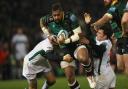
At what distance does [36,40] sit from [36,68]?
11562mm

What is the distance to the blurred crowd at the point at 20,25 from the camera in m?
25.1

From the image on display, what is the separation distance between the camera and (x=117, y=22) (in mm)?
14555

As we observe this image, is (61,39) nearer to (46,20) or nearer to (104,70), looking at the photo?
(46,20)

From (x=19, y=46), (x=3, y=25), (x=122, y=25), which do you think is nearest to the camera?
(x=122, y=25)

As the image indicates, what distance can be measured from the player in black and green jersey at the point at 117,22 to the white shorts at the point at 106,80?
30cm

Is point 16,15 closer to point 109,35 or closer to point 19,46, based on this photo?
point 19,46

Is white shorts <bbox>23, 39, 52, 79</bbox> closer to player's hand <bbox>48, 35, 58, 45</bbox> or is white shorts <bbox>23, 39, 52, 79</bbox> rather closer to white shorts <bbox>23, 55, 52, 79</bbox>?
white shorts <bbox>23, 55, 52, 79</bbox>

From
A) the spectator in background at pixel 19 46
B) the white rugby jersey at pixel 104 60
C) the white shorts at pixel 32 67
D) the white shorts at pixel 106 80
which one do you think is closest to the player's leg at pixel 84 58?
the white shorts at pixel 106 80

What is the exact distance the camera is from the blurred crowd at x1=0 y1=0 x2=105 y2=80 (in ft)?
82.4

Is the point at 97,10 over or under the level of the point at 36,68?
over

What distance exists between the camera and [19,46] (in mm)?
25344

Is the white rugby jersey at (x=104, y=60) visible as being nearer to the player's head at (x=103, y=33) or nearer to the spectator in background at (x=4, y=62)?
the player's head at (x=103, y=33)

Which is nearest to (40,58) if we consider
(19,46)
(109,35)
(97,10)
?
(109,35)

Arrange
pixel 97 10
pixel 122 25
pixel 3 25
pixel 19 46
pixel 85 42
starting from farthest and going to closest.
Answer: pixel 97 10 < pixel 3 25 < pixel 19 46 < pixel 85 42 < pixel 122 25
